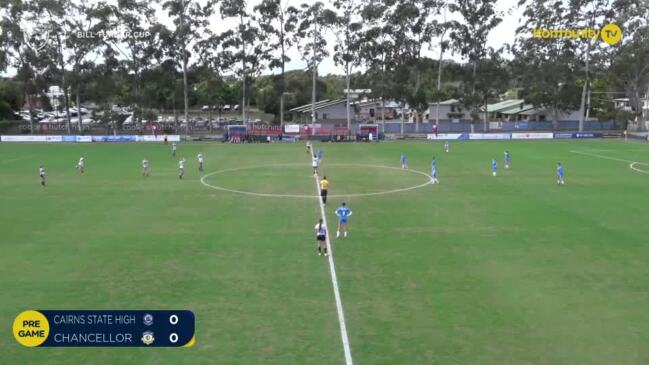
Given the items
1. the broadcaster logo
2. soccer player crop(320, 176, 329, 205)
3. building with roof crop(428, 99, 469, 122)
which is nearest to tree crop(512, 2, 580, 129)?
the broadcaster logo

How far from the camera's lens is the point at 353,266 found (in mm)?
20938

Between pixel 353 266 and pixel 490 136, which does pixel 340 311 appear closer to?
pixel 353 266

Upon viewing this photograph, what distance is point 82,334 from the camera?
12109 mm

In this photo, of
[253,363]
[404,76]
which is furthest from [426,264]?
[404,76]

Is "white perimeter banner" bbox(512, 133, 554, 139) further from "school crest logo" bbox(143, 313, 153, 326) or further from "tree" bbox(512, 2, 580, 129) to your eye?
"school crest logo" bbox(143, 313, 153, 326)

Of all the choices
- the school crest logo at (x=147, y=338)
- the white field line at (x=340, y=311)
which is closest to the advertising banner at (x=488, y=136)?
the white field line at (x=340, y=311)

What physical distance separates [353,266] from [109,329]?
10557 millimetres

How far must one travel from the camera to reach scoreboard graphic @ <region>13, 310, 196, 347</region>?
12.1 m

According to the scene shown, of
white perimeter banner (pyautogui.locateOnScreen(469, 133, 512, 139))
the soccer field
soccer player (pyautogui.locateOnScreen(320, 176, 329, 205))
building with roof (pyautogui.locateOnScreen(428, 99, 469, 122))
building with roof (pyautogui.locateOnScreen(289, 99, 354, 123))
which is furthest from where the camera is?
building with roof (pyautogui.locateOnScreen(428, 99, 469, 122))

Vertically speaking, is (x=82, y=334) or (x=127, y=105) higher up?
(x=127, y=105)

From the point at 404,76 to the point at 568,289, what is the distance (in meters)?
84.8

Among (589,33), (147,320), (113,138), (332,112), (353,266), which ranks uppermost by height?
(589,33)

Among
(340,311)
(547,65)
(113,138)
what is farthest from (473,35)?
(340,311)

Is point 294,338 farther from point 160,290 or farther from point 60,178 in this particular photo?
point 60,178
